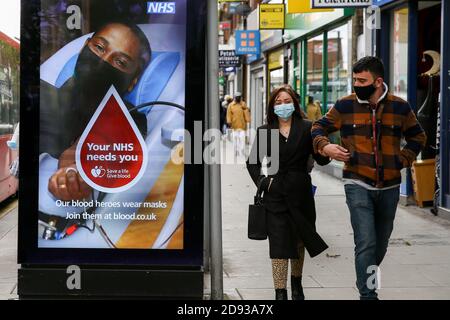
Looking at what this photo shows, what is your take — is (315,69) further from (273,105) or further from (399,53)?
(273,105)

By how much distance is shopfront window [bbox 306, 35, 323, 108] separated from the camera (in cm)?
1909

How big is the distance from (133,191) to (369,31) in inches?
333

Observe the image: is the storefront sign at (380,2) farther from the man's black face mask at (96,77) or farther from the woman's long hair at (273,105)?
the man's black face mask at (96,77)

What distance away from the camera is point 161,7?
591 centimetres

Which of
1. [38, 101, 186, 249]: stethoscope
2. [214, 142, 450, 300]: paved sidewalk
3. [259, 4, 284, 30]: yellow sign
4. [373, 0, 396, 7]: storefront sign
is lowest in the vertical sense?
[214, 142, 450, 300]: paved sidewalk

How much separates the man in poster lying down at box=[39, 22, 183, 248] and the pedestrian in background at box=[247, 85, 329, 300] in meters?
0.74

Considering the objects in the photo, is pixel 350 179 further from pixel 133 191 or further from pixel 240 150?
pixel 240 150

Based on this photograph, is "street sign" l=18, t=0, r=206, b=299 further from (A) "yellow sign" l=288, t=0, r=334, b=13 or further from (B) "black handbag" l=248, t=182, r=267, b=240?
(A) "yellow sign" l=288, t=0, r=334, b=13

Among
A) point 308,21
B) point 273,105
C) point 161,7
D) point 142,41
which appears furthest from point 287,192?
point 308,21

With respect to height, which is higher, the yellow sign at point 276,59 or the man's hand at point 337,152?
the yellow sign at point 276,59

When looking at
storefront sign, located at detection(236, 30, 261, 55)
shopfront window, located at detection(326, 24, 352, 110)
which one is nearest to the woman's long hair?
shopfront window, located at detection(326, 24, 352, 110)

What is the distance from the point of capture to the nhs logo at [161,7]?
5902mm

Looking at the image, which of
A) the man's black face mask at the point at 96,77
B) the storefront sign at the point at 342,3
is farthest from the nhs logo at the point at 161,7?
the storefront sign at the point at 342,3

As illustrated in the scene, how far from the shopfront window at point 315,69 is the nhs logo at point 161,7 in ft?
43.8
